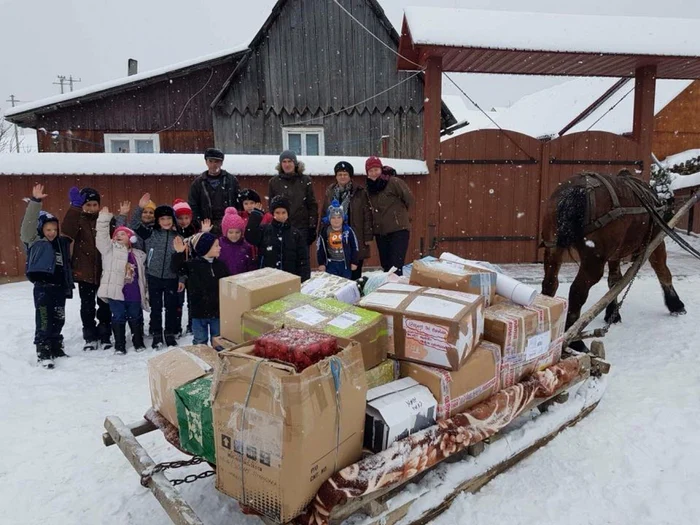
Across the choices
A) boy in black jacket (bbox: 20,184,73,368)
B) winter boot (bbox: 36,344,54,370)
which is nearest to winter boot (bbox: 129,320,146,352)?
boy in black jacket (bbox: 20,184,73,368)

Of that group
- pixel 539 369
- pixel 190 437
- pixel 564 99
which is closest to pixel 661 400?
pixel 539 369

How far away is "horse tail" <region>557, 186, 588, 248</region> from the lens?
15.9 feet

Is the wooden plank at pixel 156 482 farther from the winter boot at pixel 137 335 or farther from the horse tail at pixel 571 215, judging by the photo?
the horse tail at pixel 571 215

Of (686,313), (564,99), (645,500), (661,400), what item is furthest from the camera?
(564,99)

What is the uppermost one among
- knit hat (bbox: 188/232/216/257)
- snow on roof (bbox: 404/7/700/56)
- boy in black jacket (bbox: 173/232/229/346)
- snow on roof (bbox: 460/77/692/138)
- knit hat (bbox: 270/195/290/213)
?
snow on roof (bbox: 460/77/692/138)

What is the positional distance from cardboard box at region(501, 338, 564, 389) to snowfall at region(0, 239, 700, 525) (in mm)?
404

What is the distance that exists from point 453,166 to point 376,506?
20.8 feet

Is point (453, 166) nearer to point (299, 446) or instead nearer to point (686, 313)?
point (686, 313)

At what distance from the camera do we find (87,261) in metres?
5.07

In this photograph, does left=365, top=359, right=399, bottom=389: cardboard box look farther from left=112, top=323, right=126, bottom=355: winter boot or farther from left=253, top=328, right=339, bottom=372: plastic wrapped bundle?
left=112, top=323, right=126, bottom=355: winter boot

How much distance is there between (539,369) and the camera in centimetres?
346

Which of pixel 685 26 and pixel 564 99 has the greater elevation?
pixel 564 99

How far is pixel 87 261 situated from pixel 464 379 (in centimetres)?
404

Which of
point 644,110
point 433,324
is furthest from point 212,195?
point 644,110
